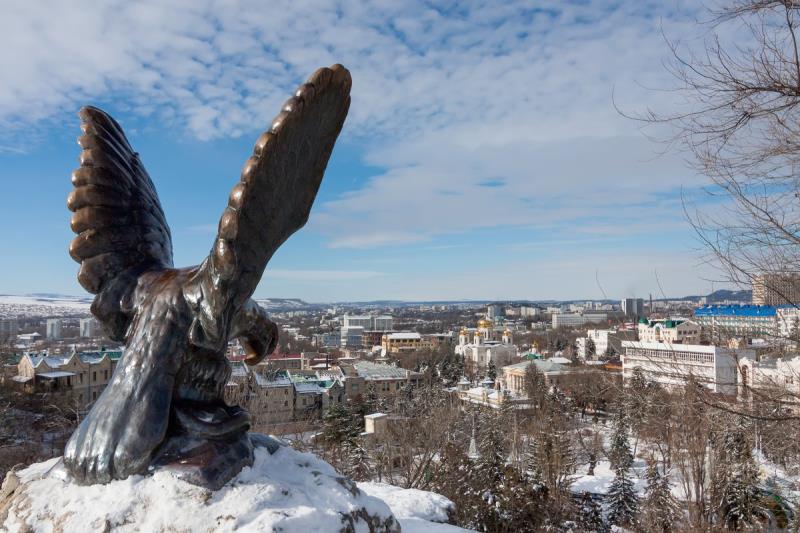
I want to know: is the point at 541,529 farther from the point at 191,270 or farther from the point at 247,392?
the point at 191,270

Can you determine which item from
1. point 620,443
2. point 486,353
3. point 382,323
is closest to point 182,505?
point 620,443

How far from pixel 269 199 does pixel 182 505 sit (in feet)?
6.33

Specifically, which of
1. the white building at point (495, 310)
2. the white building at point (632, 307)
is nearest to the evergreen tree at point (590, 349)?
the white building at point (632, 307)

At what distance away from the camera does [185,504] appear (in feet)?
11.1

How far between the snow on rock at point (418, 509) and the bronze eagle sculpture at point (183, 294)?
2.27 meters

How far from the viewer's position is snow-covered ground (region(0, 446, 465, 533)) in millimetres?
3316

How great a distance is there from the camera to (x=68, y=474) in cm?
372

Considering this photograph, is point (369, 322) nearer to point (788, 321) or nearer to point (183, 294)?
point (788, 321)

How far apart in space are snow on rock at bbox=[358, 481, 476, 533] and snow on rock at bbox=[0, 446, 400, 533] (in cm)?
180

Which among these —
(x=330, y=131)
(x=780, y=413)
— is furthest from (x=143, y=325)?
(x=780, y=413)

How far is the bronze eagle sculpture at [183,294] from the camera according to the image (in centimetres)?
330

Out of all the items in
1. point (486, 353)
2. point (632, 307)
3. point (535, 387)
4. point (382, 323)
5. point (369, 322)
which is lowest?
point (486, 353)

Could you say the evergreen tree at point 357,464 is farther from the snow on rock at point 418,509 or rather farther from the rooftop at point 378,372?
the rooftop at point 378,372

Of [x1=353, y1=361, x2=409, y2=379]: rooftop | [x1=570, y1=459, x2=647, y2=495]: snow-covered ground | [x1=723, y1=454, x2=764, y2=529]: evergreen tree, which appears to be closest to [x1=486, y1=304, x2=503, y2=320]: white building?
[x1=353, y1=361, x2=409, y2=379]: rooftop
